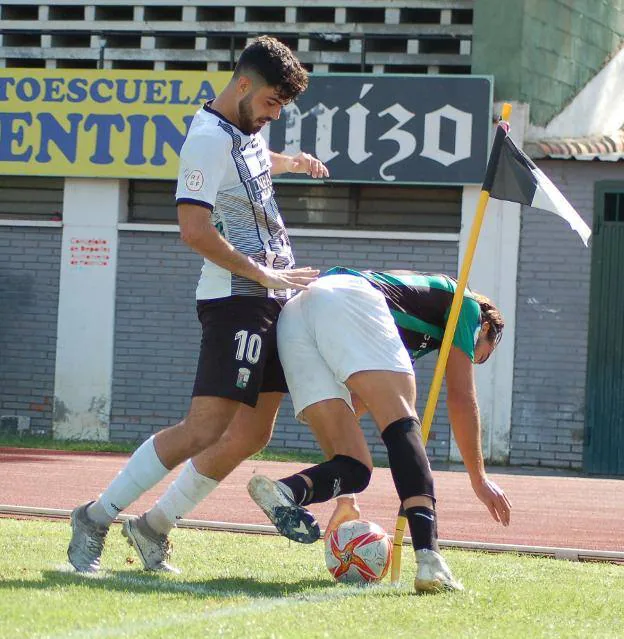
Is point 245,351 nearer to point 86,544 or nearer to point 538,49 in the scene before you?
point 86,544

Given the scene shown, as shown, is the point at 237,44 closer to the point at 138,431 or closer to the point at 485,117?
the point at 485,117

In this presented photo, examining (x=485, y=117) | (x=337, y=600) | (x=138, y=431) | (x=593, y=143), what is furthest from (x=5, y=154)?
(x=337, y=600)

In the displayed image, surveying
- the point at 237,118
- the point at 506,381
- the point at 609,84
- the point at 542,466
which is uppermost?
the point at 609,84

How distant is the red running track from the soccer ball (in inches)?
103

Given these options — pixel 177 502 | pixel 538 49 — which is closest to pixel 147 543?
pixel 177 502

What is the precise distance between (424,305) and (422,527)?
110 centimetres

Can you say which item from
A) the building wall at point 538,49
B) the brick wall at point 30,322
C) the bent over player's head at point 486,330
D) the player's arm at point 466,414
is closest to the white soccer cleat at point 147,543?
the player's arm at point 466,414

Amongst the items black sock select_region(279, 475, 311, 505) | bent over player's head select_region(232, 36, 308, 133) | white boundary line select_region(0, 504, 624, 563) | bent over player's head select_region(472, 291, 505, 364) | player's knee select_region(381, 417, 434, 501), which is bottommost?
white boundary line select_region(0, 504, 624, 563)

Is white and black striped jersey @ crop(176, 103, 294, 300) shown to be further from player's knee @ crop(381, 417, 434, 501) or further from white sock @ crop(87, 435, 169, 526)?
player's knee @ crop(381, 417, 434, 501)

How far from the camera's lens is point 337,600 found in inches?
195

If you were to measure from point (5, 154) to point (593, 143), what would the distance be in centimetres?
762

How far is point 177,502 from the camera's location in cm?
563

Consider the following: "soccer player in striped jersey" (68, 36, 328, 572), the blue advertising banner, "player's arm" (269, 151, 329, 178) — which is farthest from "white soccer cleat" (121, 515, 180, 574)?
the blue advertising banner

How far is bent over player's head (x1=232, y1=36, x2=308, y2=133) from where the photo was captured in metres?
5.59
